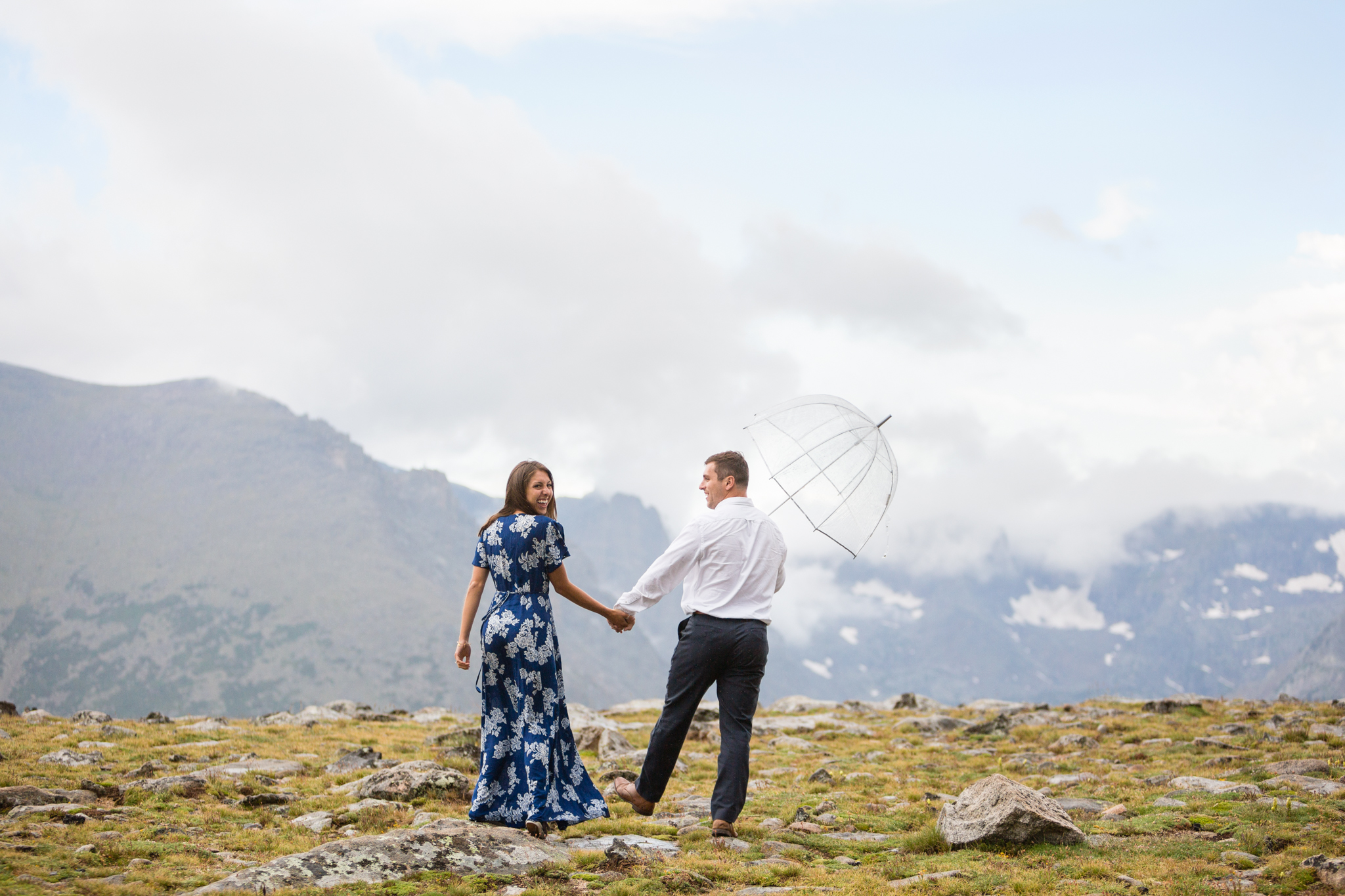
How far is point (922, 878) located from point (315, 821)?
715cm

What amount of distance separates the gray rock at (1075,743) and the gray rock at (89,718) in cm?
2124

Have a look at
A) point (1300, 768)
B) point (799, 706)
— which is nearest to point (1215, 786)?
point (1300, 768)

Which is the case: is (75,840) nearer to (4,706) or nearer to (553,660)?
(553,660)

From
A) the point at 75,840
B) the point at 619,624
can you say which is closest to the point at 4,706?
the point at 75,840

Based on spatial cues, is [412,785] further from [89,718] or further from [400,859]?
[89,718]

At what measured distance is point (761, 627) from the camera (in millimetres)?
10117

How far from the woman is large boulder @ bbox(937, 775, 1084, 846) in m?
4.22

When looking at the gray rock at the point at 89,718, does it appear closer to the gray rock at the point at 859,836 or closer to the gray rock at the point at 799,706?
the gray rock at the point at 859,836

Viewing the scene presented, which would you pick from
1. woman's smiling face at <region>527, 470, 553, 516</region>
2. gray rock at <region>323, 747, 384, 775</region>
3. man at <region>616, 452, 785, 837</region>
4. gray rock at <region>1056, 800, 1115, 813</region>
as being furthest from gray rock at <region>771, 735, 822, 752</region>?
woman's smiling face at <region>527, 470, 553, 516</region>

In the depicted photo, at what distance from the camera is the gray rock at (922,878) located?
26.8ft

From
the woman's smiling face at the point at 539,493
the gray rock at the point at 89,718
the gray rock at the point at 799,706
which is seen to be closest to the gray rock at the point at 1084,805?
the woman's smiling face at the point at 539,493

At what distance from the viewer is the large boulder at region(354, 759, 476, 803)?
12188 millimetres

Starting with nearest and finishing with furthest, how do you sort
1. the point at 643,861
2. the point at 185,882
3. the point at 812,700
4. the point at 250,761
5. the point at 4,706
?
the point at 185,882 → the point at 643,861 → the point at 250,761 → the point at 4,706 → the point at 812,700

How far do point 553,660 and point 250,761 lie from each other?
827 cm
